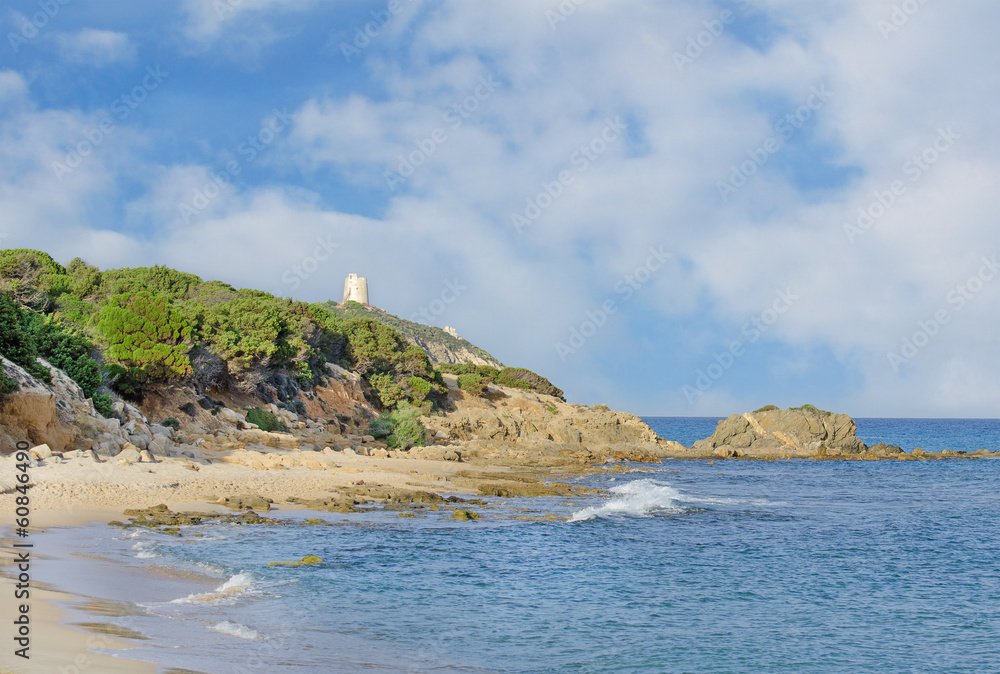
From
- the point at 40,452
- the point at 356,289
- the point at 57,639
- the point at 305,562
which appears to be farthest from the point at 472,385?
the point at 356,289

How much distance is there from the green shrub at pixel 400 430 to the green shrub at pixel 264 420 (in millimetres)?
7532

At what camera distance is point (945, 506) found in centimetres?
3009

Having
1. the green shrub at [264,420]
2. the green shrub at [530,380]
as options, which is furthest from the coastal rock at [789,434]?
the green shrub at [264,420]

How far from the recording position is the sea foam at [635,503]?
2353cm

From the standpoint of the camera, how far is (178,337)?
34.9 metres

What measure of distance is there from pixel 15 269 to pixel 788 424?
63.4 m

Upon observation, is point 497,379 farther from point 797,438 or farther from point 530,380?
point 797,438

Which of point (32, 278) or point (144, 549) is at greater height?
point (32, 278)

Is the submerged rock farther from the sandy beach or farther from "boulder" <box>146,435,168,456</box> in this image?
"boulder" <box>146,435,168,456</box>

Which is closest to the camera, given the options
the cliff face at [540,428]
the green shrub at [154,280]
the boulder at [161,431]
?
the boulder at [161,431]

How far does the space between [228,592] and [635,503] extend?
18.0m

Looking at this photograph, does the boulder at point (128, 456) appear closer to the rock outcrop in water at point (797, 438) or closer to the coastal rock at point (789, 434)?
the rock outcrop in water at point (797, 438)

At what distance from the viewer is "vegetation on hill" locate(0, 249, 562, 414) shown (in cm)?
2811

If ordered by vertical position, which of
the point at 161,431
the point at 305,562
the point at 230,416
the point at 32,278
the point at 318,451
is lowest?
the point at 305,562
